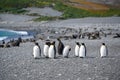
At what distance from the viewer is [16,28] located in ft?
135

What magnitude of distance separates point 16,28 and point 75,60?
26975 millimetres

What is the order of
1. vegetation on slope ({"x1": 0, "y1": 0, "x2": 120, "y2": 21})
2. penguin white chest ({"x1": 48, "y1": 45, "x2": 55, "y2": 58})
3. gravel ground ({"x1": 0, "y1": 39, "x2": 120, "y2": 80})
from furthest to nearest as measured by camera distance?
vegetation on slope ({"x1": 0, "y1": 0, "x2": 120, "y2": 21}), penguin white chest ({"x1": 48, "y1": 45, "x2": 55, "y2": 58}), gravel ground ({"x1": 0, "y1": 39, "x2": 120, "y2": 80})

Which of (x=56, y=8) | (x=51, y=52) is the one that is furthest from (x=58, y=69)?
(x=56, y=8)

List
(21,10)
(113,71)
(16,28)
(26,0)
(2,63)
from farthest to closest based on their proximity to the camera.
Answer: (26,0) → (21,10) → (16,28) → (2,63) → (113,71)

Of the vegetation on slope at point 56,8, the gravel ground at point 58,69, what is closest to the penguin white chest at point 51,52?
the gravel ground at point 58,69

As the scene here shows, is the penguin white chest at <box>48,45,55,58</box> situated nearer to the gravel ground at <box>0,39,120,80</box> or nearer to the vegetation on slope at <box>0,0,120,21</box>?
the gravel ground at <box>0,39,120,80</box>

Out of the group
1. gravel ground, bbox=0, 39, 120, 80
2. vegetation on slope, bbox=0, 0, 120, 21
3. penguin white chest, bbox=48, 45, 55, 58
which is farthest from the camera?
vegetation on slope, bbox=0, 0, 120, 21

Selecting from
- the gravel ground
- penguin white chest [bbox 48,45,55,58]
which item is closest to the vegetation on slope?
penguin white chest [bbox 48,45,55,58]

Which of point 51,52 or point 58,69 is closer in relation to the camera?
point 58,69

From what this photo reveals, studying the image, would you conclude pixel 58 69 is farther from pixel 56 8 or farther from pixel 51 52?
pixel 56 8

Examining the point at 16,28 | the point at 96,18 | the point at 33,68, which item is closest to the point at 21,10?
the point at 96,18

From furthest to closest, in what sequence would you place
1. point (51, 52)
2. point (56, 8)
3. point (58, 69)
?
point (56, 8) → point (51, 52) → point (58, 69)

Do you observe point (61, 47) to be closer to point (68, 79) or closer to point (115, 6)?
point (68, 79)

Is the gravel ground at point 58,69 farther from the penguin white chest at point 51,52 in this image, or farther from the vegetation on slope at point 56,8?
the vegetation on slope at point 56,8
